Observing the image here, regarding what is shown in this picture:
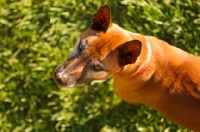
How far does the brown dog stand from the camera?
4.20m

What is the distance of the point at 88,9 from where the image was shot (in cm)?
625

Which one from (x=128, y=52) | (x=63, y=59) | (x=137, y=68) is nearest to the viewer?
(x=128, y=52)

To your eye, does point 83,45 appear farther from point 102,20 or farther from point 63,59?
point 63,59

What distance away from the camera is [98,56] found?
13.7 feet

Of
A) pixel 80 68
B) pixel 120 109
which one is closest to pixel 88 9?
pixel 120 109

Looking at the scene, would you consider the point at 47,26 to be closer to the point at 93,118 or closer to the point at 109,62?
the point at 93,118

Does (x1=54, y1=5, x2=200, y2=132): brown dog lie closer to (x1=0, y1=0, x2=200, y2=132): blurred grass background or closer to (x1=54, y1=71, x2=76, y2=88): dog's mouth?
(x1=54, y1=71, x2=76, y2=88): dog's mouth

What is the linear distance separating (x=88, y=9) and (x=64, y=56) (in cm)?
101

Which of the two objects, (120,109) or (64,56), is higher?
(64,56)

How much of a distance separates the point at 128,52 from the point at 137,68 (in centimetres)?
44

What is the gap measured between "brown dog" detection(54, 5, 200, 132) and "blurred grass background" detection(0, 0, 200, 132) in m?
0.96

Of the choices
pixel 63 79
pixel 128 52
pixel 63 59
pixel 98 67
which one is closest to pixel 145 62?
pixel 128 52

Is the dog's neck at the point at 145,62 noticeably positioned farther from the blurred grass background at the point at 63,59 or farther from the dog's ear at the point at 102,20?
the blurred grass background at the point at 63,59

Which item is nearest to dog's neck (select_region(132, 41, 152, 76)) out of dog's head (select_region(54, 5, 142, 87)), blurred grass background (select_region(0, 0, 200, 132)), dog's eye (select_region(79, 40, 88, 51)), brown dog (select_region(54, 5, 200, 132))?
brown dog (select_region(54, 5, 200, 132))
